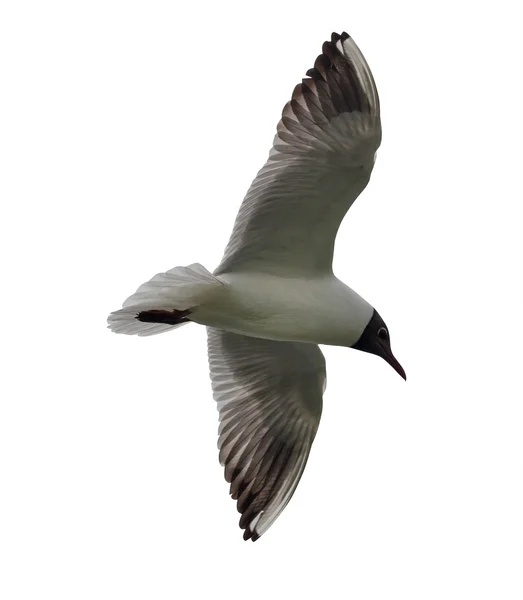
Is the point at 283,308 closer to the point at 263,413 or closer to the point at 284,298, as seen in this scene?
the point at 284,298

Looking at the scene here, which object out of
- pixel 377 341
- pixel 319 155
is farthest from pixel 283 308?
pixel 319 155

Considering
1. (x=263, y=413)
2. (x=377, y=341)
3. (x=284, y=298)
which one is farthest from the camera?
(x=263, y=413)

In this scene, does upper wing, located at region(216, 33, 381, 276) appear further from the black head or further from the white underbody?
the black head

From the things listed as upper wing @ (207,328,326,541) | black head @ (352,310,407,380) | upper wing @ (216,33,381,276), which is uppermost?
upper wing @ (216,33,381,276)

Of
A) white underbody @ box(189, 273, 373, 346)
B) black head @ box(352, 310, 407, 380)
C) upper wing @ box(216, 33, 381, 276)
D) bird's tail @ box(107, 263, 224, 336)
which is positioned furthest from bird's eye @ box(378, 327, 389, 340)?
bird's tail @ box(107, 263, 224, 336)

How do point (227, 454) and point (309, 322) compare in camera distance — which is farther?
point (227, 454)

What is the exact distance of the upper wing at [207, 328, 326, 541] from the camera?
7.35 metres

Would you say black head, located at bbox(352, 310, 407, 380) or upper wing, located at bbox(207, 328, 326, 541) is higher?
black head, located at bbox(352, 310, 407, 380)

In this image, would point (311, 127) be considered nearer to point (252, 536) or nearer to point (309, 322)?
point (309, 322)

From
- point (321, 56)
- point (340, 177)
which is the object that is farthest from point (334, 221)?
point (321, 56)

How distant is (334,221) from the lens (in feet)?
21.5

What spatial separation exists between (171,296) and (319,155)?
0.96m

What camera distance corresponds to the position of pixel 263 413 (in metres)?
7.51

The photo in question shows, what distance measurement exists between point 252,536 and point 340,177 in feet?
6.89
